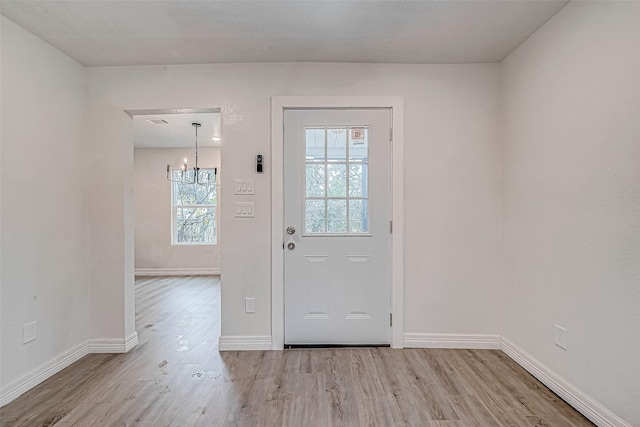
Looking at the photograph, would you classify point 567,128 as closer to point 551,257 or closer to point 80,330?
point 551,257

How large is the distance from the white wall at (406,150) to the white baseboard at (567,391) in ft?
1.09

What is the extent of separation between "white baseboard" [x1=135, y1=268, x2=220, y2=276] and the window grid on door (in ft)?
13.1

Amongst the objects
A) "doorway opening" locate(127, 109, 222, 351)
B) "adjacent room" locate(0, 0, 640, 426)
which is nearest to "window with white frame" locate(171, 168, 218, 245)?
"doorway opening" locate(127, 109, 222, 351)

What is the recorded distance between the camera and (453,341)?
8.67 feet

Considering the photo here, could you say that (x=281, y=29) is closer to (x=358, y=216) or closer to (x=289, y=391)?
(x=358, y=216)

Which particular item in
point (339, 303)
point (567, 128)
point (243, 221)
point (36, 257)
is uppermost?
point (567, 128)

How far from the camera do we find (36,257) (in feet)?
7.09

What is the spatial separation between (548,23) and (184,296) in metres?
4.74

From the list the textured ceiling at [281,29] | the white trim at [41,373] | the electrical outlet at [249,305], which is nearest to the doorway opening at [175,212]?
the white trim at [41,373]

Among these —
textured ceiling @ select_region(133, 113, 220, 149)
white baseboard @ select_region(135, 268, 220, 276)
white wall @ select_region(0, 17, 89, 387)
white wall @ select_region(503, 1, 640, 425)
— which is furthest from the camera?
white baseboard @ select_region(135, 268, 220, 276)

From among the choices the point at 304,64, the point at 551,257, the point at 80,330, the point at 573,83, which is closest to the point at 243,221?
the point at 304,64

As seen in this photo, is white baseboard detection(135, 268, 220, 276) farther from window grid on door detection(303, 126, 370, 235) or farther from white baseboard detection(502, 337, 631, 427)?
white baseboard detection(502, 337, 631, 427)

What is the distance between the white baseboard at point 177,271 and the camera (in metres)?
5.99

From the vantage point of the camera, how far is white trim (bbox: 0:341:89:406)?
76.3 inches
